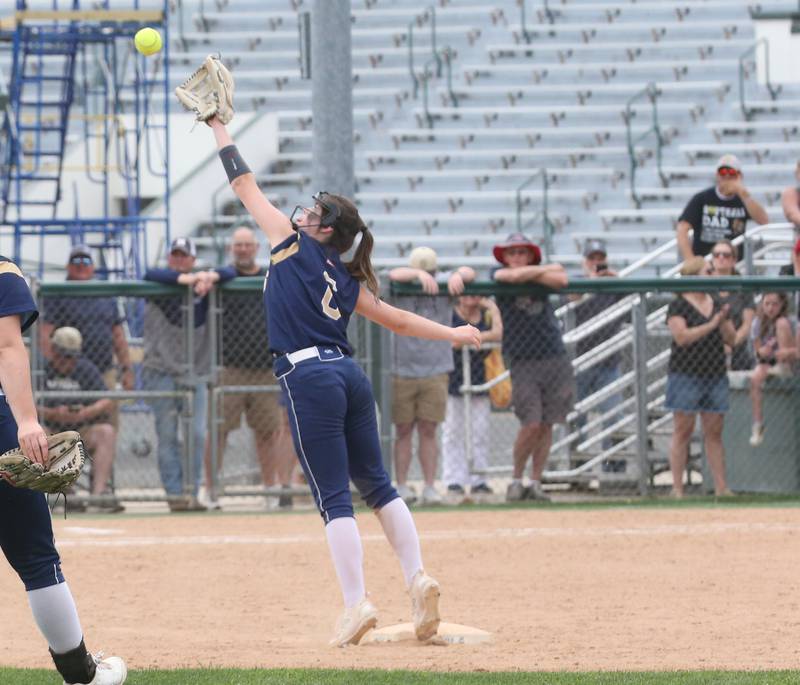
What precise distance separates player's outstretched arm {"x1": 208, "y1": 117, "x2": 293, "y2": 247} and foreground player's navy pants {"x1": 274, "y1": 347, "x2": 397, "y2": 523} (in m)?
0.53

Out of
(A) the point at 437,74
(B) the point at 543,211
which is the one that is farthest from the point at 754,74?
(A) the point at 437,74

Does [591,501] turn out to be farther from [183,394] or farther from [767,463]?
[183,394]

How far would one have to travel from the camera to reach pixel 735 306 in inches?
484

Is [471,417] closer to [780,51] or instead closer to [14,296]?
[14,296]

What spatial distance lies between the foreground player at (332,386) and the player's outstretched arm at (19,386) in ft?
5.16

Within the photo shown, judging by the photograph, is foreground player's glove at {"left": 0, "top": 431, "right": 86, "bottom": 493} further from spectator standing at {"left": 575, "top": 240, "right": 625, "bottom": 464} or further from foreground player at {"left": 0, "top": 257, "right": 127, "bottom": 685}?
spectator standing at {"left": 575, "top": 240, "right": 625, "bottom": 464}

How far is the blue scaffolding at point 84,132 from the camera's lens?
1886cm

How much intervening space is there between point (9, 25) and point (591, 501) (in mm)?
11197

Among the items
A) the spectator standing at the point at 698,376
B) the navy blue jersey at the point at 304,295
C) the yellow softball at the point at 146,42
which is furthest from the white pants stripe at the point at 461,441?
the navy blue jersey at the point at 304,295

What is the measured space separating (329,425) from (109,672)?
4.72 ft

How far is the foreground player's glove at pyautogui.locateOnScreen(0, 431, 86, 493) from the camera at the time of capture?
5.30 m

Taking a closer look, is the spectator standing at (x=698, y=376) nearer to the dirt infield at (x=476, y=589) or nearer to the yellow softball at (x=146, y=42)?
the dirt infield at (x=476, y=589)

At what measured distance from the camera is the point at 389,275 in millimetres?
12094

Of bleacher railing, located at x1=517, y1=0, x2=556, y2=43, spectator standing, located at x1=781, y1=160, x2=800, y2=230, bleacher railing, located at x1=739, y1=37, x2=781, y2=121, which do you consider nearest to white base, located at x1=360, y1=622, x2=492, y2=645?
spectator standing, located at x1=781, y1=160, x2=800, y2=230
